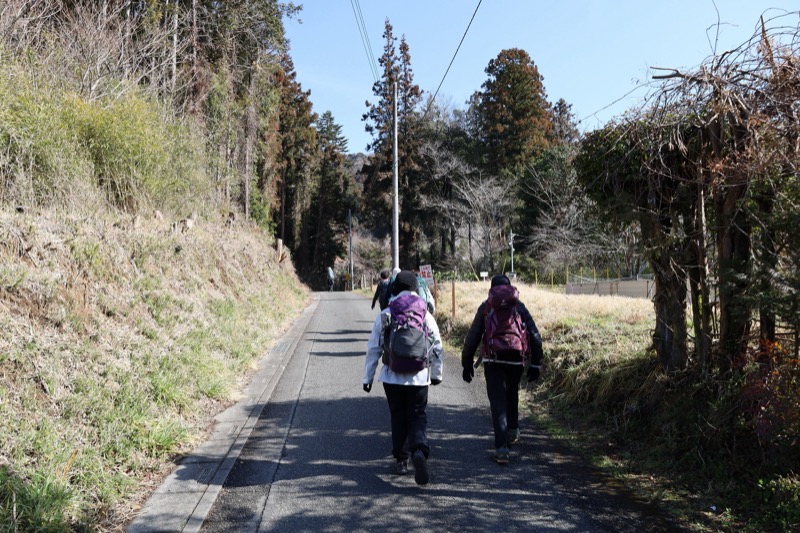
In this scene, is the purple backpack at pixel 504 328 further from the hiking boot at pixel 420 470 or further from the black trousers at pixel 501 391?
the hiking boot at pixel 420 470

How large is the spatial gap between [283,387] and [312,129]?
43.1 meters

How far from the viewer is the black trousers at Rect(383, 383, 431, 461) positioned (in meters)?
4.64

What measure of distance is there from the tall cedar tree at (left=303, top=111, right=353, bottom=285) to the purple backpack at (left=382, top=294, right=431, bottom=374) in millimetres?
49432

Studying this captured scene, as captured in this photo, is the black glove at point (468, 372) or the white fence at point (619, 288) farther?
the white fence at point (619, 288)

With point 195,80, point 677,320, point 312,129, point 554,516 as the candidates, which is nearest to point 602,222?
point 677,320

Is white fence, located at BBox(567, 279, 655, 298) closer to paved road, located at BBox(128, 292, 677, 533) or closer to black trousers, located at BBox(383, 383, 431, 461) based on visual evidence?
paved road, located at BBox(128, 292, 677, 533)

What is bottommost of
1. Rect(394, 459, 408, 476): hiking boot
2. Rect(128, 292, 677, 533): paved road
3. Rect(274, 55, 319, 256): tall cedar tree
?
Rect(128, 292, 677, 533): paved road

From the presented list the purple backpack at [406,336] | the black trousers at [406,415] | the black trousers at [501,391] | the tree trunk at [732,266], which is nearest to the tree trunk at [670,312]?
the tree trunk at [732,266]

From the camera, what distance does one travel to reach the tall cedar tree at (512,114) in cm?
3941

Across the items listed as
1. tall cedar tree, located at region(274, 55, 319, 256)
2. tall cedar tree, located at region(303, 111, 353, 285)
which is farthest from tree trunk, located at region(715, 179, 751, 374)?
tall cedar tree, located at region(303, 111, 353, 285)

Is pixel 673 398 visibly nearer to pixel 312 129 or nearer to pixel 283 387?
pixel 283 387

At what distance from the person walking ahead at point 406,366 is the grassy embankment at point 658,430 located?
5.79ft

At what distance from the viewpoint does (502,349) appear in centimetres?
503

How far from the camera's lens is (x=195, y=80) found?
18.6m
